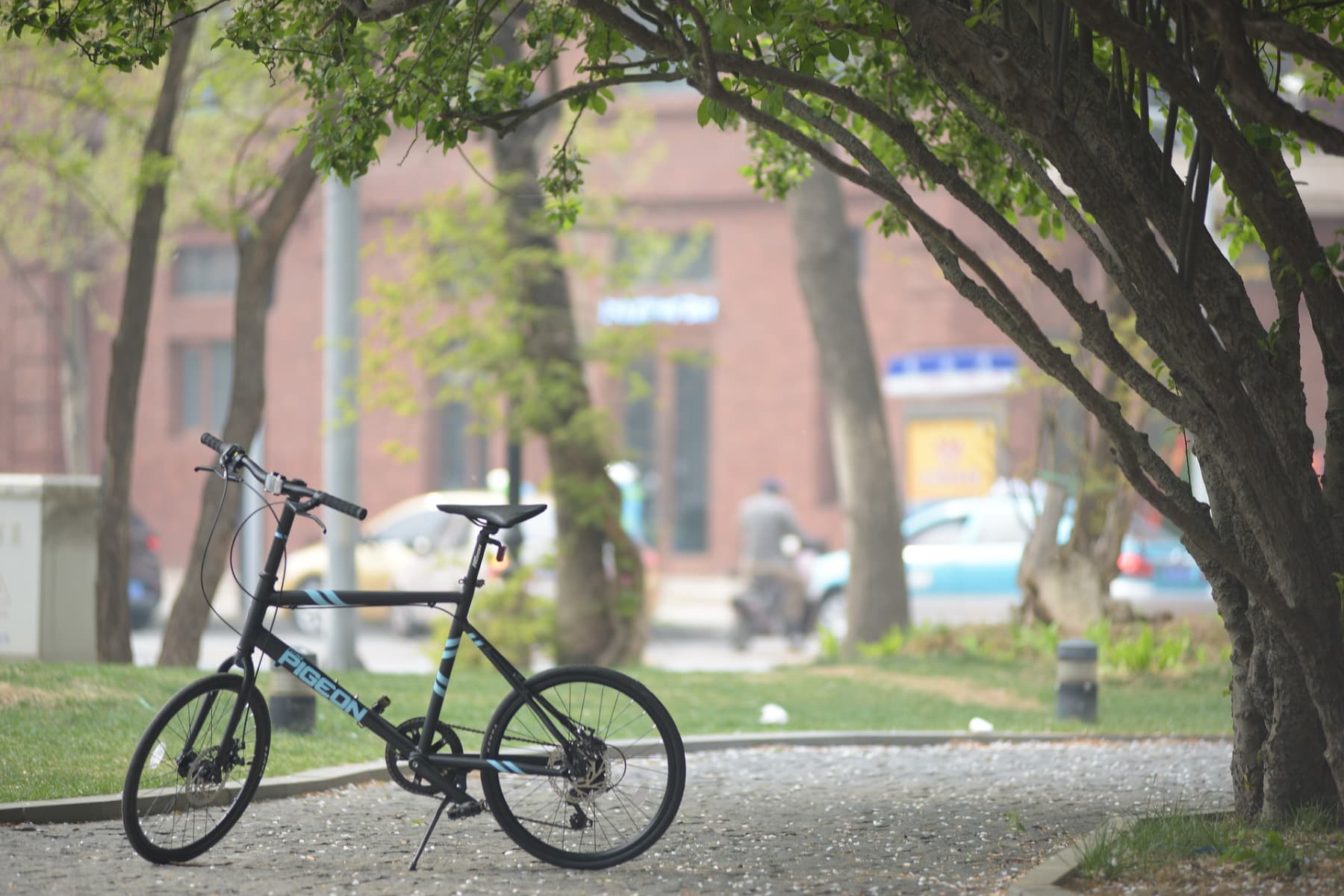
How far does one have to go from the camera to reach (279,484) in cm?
532

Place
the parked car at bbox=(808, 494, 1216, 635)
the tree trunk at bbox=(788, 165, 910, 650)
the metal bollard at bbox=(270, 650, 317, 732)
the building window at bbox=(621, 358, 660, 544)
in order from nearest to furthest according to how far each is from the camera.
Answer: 1. the metal bollard at bbox=(270, 650, 317, 732)
2. the tree trunk at bbox=(788, 165, 910, 650)
3. the parked car at bbox=(808, 494, 1216, 635)
4. the building window at bbox=(621, 358, 660, 544)

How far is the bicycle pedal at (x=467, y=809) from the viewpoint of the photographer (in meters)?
5.41

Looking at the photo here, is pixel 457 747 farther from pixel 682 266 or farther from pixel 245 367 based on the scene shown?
pixel 682 266

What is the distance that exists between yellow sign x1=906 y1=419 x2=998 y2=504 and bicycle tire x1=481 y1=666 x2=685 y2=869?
732 inches

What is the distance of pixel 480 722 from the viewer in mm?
9016

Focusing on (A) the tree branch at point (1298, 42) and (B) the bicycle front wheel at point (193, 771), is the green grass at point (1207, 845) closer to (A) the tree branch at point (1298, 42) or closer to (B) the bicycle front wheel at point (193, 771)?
(A) the tree branch at point (1298, 42)

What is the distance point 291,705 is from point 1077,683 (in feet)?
15.6

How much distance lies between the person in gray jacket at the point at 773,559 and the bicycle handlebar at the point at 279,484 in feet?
44.0

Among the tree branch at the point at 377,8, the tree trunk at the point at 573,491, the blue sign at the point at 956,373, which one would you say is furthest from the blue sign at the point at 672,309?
the tree branch at the point at 377,8

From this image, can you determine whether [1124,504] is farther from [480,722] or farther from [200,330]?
[200,330]

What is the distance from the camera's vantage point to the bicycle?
17.4ft

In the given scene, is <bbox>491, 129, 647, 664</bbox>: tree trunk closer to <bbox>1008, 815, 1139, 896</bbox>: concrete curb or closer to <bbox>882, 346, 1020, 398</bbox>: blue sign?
<bbox>1008, 815, 1139, 896</bbox>: concrete curb

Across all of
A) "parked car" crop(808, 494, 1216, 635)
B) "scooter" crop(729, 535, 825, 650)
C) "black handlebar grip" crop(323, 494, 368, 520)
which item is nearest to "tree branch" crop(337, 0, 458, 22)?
"black handlebar grip" crop(323, 494, 368, 520)

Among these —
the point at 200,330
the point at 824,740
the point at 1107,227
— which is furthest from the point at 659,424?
the point at 1107,227
